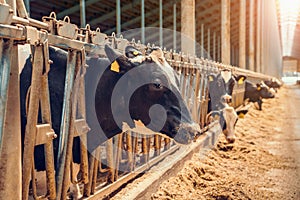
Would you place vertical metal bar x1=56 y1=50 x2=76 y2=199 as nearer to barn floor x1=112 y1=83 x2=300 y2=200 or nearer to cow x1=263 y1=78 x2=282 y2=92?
barn floor x1=112 y1=83 x2=300 y2=200

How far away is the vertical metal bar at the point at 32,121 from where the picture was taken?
2127mm

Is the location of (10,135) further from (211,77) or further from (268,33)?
(268,33)

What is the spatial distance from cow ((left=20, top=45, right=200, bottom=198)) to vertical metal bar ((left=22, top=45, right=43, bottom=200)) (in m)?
0.77

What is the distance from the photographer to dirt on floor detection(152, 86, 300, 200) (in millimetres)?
3975

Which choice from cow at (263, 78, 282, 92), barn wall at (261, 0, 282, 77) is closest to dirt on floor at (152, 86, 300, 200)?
cow at (263, 78, 282, 92)

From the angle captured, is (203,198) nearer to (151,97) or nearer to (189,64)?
(151,97)

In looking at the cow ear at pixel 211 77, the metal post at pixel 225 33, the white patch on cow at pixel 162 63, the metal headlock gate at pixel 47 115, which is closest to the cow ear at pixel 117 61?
the metal headlock gate at pixel 47 115

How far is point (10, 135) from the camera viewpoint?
6.26 feet

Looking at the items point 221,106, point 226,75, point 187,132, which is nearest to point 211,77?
point 221,106

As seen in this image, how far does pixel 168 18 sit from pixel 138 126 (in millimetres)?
12989

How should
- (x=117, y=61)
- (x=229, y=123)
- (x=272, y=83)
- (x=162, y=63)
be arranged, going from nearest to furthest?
1. (x=117, y=61)
2. (x=162, y=63)
3. (x=229, y=123)
4. (x=272, y=83)

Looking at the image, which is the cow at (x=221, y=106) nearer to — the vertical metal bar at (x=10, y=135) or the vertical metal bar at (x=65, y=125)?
the vertical metal bar at (x=65, y=125)

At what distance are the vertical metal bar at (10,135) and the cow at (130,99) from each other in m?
0.99

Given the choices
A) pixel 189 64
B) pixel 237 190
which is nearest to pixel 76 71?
pixel 237 190
